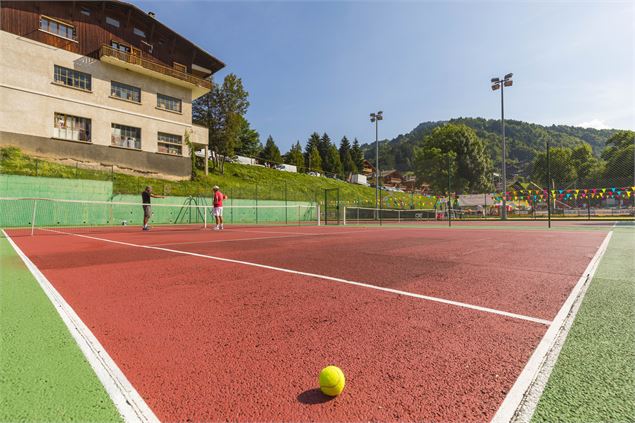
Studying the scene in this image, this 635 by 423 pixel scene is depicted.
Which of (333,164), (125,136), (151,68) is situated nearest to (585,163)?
(333,164)

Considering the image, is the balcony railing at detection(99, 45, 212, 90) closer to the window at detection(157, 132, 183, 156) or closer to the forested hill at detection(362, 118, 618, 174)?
the window at detection(157, 132, 183, 156)

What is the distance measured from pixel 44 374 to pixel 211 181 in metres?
36.6

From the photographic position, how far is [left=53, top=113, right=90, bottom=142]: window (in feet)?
81.2

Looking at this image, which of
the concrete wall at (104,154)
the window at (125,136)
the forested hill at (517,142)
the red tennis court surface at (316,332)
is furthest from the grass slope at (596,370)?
the forested hill at (517,142)

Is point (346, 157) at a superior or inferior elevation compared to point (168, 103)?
superior

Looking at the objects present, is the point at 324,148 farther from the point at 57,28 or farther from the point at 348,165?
the point at 57,28

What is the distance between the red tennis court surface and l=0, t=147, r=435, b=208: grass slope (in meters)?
22.5

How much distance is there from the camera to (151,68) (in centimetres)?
2955

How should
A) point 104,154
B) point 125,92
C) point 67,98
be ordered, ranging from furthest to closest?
point 125,92 < point 104,154 < point 67,98

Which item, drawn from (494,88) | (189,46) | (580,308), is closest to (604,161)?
(494,88)

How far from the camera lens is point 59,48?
2505cm

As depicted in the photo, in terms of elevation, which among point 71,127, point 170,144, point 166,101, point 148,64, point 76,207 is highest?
point 148,64

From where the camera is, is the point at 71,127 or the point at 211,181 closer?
the point at 71,127

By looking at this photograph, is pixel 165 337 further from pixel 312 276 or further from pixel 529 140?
pixel 529 140
